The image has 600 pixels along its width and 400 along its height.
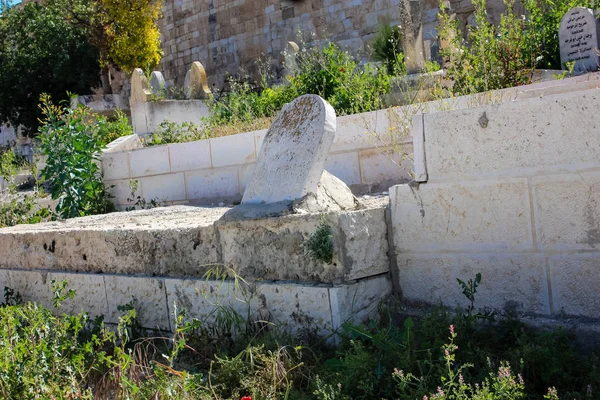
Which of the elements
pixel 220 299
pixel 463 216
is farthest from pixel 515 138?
pixel 220 299

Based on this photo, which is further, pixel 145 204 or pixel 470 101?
pixel 145 204

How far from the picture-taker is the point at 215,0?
19.7 meters

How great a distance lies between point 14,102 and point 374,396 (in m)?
17.8

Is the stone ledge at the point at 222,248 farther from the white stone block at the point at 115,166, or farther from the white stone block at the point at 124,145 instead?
the white stone block at the point at 124,145

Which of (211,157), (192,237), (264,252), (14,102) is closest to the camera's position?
(264,252)

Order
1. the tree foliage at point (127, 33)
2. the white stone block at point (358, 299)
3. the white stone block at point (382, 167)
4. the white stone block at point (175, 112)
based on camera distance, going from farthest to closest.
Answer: the tree foliage at point (127, 33) → the white stone block at point (175, 112) → the white stone block at point (382, 167) → the white stone block at point (358, 299)

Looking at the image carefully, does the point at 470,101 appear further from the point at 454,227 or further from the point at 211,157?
the point at 211,157

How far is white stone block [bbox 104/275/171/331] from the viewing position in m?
4.48

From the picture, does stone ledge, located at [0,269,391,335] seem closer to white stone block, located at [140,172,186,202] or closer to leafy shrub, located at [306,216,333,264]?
leafy shrub, located at [306,216,333,264]

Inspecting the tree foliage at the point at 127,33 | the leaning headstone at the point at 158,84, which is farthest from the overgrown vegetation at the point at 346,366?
the tree foliage at the point at 127,33

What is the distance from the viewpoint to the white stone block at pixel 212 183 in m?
7.29

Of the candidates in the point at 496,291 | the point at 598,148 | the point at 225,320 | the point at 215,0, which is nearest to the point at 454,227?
the point at 496,291

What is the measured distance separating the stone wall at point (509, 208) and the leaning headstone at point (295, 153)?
0.45m

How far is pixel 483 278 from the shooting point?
351 cm
